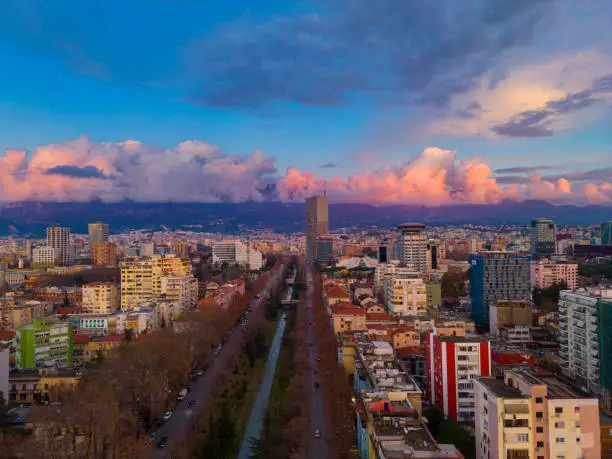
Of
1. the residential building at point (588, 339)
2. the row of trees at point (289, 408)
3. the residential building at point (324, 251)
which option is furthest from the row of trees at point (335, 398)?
the residential building at point (324, 251)

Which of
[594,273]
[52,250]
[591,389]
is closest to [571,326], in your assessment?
[591,389]

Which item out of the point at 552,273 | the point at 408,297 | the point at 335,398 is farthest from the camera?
the point at 552,273

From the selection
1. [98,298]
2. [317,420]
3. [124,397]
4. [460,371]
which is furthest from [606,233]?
[124,397]

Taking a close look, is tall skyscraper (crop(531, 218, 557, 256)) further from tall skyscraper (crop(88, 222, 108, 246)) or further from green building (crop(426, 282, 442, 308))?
tall skyscraper (crop(88, 222, 108, 246))

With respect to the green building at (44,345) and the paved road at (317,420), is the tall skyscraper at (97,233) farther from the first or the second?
the paved road at (317,420)

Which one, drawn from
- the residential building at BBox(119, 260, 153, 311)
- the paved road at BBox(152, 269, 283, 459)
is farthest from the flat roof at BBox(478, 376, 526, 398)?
the residential building at BBox(119, 260, 153, 311)

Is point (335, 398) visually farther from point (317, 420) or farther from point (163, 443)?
point (163, 443)

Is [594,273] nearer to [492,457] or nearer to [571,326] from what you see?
[571,326]
